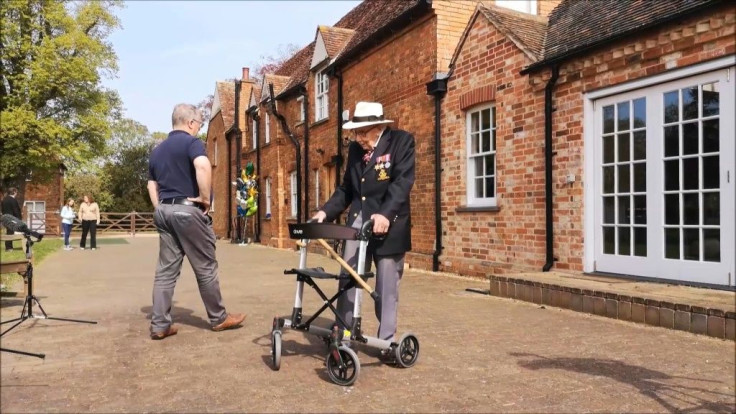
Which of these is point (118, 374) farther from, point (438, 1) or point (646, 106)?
point (438, 1)

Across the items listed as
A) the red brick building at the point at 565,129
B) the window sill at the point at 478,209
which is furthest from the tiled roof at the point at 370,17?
the window sill at the point at 478,209

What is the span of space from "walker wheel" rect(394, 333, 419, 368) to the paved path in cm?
8

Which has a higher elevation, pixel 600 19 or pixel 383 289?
pixel 600 19

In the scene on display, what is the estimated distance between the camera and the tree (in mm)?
24016

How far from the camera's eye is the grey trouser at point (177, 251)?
5.09 metres

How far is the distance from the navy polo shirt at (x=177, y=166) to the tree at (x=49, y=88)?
21866 millimetres

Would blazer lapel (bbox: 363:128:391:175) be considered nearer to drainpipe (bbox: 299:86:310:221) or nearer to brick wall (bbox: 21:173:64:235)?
drainpipe (bbox: 299:86:310:221)

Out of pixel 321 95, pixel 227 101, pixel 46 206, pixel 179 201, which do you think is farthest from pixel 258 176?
pixel 46 206

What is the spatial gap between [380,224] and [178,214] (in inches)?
82.0

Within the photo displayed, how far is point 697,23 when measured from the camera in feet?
20.9

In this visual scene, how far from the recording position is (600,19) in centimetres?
838

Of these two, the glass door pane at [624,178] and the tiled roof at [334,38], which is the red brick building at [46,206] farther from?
the glass door pane at [624,178]

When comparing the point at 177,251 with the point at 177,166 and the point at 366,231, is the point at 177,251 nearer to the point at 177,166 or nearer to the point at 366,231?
the point at 177,166

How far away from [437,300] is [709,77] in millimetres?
3943
